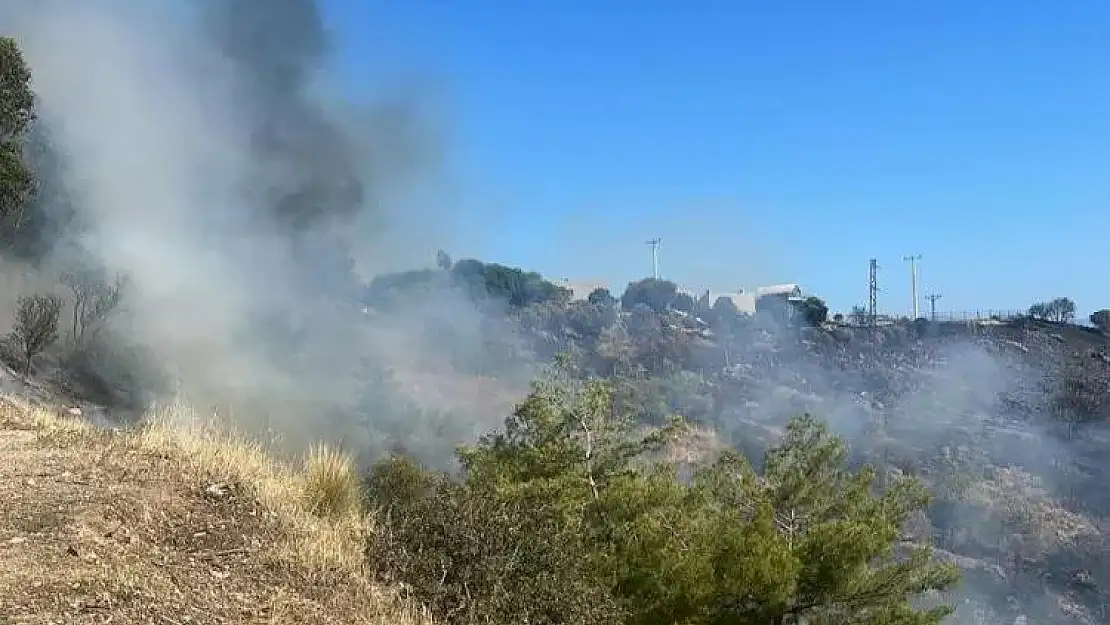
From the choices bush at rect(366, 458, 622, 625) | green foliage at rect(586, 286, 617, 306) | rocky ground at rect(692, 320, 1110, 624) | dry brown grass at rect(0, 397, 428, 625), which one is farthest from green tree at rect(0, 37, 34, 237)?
green foliage at rect(586, 286, 617, 306)

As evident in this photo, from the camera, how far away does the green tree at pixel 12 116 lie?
14617mm

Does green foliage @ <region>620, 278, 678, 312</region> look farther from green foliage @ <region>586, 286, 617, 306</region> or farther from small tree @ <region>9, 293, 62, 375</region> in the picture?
small tree @ <region>9, 293, 62, 375</region>

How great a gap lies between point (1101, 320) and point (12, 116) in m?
60.1

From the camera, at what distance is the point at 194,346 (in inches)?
1179

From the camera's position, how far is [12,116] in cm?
1502

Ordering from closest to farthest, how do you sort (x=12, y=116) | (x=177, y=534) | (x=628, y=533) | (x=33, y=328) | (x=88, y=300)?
(x=177, y=534)
(x=628, y=533)
(x=12, y=116)
(x=33, y=328)
(x=88, y=300)

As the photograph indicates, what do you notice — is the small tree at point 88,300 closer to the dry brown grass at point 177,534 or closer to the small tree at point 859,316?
the dry brown grass at point 177,534

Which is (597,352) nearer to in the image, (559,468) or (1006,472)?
(1006,472)

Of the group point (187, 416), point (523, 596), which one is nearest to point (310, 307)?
point (187, 416)

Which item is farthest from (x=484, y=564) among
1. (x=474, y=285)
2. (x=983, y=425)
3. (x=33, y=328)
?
(x=474, y=285)

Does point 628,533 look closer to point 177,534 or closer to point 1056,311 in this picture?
point 177,534

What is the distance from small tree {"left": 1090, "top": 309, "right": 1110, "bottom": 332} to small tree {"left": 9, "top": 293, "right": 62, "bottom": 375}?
56724 millimetres

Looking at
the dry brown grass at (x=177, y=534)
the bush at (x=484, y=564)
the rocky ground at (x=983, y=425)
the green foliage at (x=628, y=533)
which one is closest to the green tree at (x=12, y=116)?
the green foliage at (x=628, y=533)

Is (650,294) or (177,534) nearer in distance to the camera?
(177,534)
